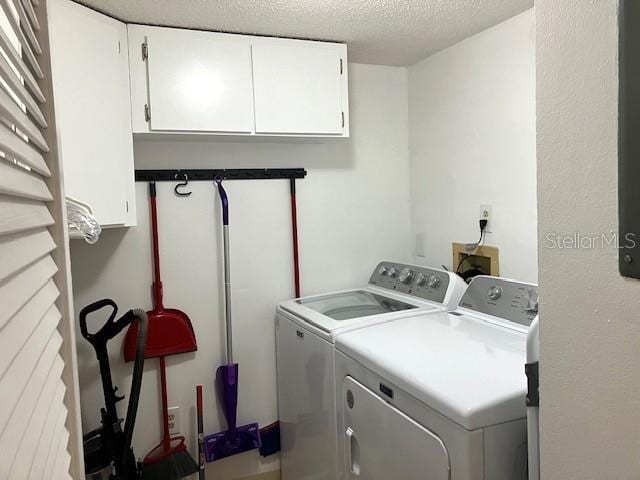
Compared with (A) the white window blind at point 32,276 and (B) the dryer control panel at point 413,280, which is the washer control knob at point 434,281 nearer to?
(B) the dryer control panel at point 413,280

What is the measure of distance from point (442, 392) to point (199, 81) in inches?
63.1

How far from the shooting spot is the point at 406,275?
242 centimetres

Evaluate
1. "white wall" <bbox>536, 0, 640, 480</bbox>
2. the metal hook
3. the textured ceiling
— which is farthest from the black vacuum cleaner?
"white wall" <bbox>536, 0, 640, 480</bbox>

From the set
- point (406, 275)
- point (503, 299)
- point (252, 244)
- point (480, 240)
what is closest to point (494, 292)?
point (503, 299)

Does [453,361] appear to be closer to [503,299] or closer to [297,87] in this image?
[503,299]

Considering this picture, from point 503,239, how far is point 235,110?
137cm

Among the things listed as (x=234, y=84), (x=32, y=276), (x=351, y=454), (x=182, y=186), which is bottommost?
(x=351, y=454)

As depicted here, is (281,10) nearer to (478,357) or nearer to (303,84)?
(303,84)

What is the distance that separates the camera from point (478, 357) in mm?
1468

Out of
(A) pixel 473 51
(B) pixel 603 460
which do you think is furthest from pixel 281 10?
(B) pixel 603 460

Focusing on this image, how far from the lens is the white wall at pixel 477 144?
2037 mm

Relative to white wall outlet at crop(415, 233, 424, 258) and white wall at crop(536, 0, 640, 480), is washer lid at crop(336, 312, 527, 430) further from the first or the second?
white wall outlet at crop(415, 233, 424, 258)

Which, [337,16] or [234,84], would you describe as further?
[234,84]

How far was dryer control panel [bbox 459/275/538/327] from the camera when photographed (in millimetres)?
1717
